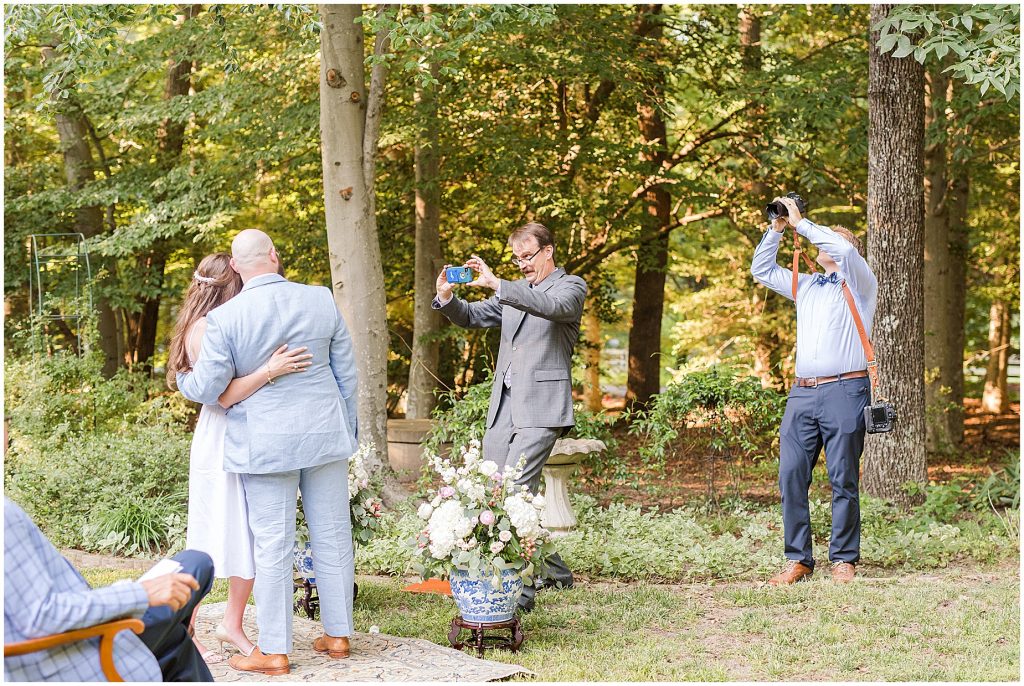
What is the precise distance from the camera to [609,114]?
1183 cm

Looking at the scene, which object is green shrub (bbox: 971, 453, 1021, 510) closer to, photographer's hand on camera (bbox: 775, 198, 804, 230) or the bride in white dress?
photographer's hand on camera (bbox: 775, 198, 804, 230)

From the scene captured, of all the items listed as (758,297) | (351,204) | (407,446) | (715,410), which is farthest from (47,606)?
(758,297)

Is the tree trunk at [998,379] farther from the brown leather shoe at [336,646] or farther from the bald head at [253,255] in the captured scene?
the bald head at [253,255]

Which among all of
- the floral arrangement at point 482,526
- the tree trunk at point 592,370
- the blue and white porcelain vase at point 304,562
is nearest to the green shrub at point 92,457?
the blue and white porcelain vase at point 304,562

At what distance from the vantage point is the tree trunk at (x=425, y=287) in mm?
10484

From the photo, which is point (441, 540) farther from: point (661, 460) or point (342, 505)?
point (661, 460)

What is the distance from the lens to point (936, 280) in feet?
35.8

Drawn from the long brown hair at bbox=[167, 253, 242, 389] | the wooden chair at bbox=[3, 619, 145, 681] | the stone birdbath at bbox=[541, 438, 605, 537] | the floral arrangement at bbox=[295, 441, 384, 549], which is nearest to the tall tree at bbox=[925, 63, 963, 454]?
the stone birdbath at bbox=[541, 438, 605, 537]

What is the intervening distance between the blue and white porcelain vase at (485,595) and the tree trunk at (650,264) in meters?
7.48

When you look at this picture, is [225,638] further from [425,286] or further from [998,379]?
[998,379]

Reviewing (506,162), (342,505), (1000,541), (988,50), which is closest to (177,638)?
(342,505)

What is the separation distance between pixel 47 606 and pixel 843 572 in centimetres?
417

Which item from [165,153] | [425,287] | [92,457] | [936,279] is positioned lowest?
[92,457]

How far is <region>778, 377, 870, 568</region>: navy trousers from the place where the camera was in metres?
5.24
